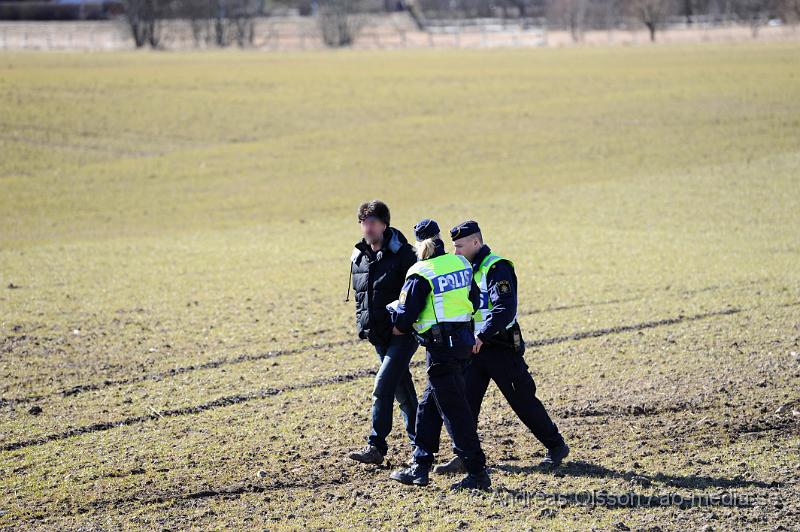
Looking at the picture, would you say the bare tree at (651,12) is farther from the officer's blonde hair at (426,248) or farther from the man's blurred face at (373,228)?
the officer's blonde hair at (426,248)

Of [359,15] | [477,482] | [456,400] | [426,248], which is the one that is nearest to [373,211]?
[426,248]

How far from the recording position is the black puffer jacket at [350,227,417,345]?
8.49 meters

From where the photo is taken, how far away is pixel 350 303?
1547 centimetres

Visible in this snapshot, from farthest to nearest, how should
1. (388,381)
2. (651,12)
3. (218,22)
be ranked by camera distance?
(218,22) < (651,12) < (388,381)

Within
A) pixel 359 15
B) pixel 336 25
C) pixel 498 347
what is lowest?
pixel 498 347

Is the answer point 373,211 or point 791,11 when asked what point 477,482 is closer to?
point 373,211

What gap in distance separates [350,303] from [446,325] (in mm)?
7676

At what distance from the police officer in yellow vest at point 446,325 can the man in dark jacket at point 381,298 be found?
49 cm

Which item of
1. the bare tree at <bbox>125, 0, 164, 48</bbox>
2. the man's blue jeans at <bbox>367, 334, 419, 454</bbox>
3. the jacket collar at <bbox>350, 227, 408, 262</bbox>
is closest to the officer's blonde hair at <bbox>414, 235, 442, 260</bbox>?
the jacket collar at <bbox>350, 227, 408, 262</bbox>

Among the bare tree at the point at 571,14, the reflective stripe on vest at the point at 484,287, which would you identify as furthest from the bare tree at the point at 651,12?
Result: the reflective stripe on vest at the point at 484,287

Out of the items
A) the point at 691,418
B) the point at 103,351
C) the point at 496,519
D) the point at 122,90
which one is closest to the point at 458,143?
the point at 122,90

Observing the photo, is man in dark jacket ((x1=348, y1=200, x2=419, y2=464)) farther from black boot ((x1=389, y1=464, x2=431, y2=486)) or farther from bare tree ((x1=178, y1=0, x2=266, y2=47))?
bare tree ((x1=178, y1=0, x2=266, y2=47))

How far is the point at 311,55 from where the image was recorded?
6644cm

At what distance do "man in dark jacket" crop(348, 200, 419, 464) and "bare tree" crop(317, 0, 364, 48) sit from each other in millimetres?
78942
